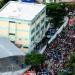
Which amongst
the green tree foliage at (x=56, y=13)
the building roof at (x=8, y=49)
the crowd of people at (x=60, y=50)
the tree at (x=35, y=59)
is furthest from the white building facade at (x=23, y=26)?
the green tree foliage at (x=56, y=13)

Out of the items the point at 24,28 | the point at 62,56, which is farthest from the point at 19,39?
the point at 62,56

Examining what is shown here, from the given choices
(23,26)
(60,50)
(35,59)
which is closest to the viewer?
(35,59)

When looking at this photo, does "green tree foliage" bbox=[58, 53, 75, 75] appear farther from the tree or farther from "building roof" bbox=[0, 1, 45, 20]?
"building roof" bbox=[0, 1, 45, 20]

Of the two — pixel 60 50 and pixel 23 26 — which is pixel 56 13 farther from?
pixel 60 50

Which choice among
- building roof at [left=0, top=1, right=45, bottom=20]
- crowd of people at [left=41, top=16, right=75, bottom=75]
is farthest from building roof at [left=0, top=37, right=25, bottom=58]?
building roof at [left=0, top=1, right=45, bottom=20]

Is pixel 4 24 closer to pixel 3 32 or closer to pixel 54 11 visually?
pixel 3 32

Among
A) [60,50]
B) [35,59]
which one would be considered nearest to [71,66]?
[35,59]

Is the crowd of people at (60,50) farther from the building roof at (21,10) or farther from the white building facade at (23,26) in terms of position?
the building roof at (21,10)
